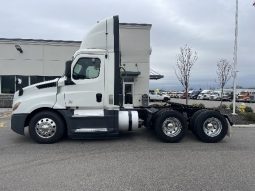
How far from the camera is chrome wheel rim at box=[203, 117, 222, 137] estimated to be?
9609 mm

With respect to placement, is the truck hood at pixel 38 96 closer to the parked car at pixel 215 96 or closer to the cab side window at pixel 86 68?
the cab side window at pixel 86 68

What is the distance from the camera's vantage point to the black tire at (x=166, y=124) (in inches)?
369

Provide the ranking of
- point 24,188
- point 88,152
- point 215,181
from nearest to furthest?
point 24,188, point 215,181, point 88,152

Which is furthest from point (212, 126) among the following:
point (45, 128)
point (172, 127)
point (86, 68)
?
point (45, 128)

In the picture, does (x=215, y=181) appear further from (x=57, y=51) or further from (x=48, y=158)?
(x=57, y=51)

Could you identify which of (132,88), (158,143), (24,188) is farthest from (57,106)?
(132,88)

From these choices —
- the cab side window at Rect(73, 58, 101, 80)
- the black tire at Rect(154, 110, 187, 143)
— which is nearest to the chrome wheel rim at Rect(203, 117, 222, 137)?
the black tire at Rect(154, 110, 187, 143)

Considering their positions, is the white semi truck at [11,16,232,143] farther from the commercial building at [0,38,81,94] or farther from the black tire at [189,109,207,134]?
the commercial building at [0,38,81,94]

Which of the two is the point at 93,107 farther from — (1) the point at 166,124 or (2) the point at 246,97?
(2) the point at 246,97

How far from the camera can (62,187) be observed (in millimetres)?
5375

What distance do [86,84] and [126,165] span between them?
3257 mm

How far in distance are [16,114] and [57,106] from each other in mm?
1180

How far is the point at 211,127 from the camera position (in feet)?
31.7

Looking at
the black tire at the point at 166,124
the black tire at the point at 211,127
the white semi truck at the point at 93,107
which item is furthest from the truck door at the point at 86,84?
the black tire at the point at 211,127
